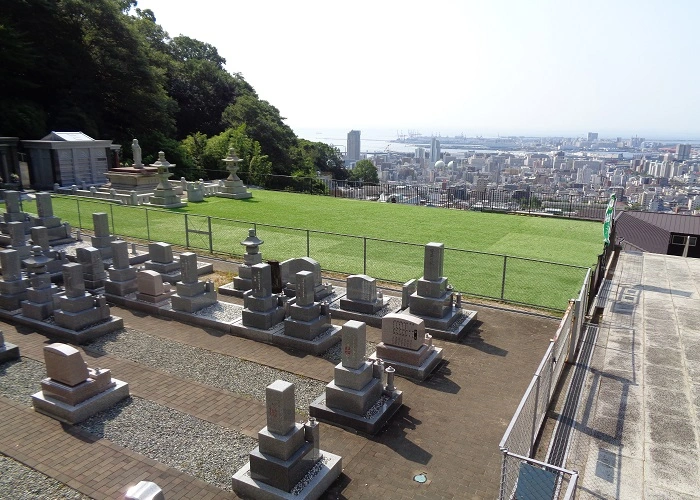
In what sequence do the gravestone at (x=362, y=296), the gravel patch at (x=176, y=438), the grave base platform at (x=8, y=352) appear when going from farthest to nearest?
the gravestone at (x=362, y=296), the grave base platform at (x=8, y=352), the gravel patch at (x=176, y=438)

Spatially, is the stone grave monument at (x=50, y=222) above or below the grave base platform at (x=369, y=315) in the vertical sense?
above

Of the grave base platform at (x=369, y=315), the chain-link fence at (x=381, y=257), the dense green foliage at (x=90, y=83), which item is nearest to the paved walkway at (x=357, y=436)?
the grave base platform at (x=369, y=315)

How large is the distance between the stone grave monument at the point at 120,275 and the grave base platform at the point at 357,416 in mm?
7749

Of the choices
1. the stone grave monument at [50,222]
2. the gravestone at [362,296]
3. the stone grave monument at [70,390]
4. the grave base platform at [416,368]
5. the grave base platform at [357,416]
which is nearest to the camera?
the grave base platform at [357,416]

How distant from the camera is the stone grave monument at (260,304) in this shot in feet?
38.0

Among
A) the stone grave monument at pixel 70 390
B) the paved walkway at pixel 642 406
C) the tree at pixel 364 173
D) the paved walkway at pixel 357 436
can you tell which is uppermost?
the stone grave monument at pixel 70 390

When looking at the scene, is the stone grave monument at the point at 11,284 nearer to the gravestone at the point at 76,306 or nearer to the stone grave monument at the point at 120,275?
the gravestone at the point at 76,306

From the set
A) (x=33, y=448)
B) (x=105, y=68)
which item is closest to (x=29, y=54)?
(x=105, y=68)

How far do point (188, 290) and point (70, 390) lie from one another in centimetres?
464

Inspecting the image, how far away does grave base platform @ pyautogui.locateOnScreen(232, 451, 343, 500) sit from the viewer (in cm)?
630

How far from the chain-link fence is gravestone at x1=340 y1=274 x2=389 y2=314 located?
2354mm

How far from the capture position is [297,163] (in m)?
58.8

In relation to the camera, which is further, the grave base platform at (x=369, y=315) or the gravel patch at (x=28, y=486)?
the grave base platform at (x=369, y=315)

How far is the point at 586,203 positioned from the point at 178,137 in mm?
50080
